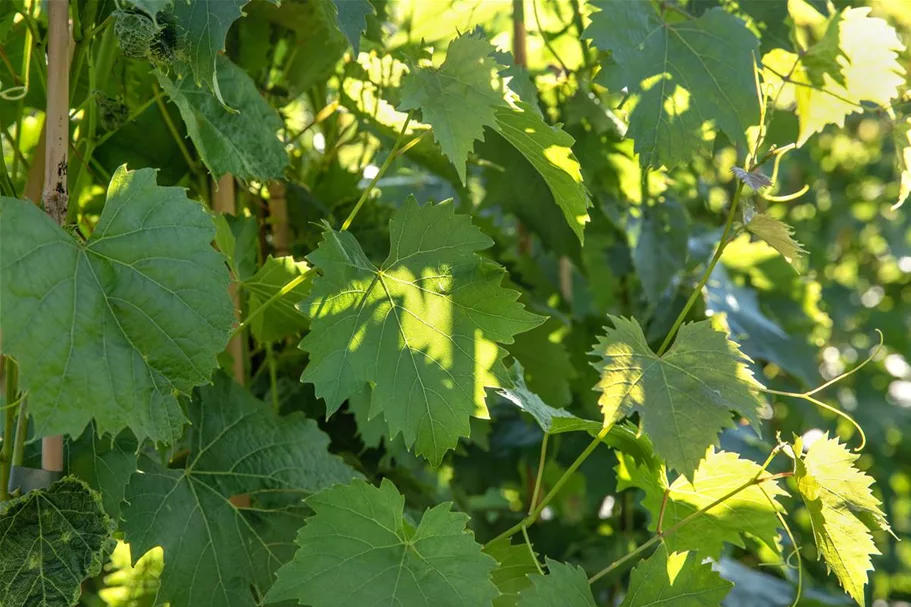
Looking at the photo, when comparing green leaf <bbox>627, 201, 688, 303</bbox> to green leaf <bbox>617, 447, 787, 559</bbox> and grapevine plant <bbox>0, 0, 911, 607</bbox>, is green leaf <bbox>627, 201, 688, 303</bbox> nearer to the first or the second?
grapevine plant <bbox>0, 0, 911, 607</bbox>

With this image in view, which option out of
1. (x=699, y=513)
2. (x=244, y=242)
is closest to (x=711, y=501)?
(x=699, y=513)

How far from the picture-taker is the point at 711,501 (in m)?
1.03

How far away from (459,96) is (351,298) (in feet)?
0.70

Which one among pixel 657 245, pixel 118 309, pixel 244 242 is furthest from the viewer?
pixel 657 245

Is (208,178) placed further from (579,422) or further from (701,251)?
(701,251)

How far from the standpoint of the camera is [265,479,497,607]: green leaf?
2.71ft

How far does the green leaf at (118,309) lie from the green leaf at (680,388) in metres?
0.35

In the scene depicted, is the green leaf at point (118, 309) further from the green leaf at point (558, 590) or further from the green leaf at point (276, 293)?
the green leaf at point (558, 590)

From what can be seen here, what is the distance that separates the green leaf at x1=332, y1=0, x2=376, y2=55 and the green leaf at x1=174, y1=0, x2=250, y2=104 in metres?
0.10

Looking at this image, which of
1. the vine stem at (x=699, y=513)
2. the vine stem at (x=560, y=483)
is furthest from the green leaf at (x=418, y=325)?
the vine stem at (x=699, y=513)

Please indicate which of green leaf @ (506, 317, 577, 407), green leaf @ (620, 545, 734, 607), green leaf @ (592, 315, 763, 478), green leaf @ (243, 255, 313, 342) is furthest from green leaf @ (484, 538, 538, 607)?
green leaf @ (506, 317, 577, 407)

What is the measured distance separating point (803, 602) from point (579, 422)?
1.04 meters

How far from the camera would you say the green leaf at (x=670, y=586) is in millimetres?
897

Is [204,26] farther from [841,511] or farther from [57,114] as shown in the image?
[841,511]
